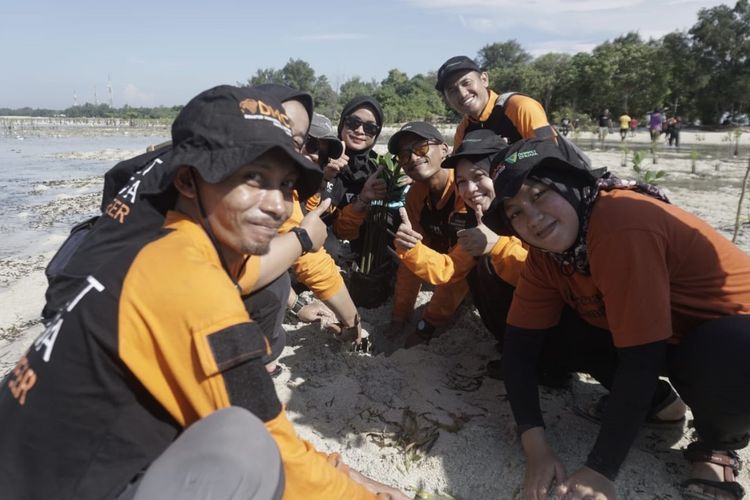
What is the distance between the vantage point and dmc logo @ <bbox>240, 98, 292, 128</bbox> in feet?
4.57

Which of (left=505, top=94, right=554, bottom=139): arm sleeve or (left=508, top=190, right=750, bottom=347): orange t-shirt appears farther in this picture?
(left=505, top=94, right=554, bottom=139): arm sleeve

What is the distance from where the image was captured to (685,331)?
6.40 ft

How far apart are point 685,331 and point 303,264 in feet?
5.85

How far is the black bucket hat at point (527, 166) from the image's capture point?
1805 mm

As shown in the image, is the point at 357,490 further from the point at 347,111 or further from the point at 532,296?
the point at 347,111

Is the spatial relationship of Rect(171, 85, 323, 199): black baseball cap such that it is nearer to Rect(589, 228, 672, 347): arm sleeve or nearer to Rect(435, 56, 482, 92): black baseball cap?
Rect(589, 228, 672, 347): arm sleeve

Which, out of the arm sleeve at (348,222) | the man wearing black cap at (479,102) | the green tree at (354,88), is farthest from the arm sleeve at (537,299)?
the green tree at (354,88)

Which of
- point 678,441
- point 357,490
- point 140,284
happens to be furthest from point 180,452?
point 678,441

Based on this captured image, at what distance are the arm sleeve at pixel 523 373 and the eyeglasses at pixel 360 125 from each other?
2422mm

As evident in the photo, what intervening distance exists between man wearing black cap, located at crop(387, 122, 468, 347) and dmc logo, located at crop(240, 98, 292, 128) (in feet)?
6.13

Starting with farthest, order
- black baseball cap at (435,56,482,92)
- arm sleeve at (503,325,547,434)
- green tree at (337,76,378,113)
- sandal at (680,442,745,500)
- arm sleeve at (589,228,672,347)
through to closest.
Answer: green tree at (337,76,378,113), black baseball cap at (435,56,482,92), arm sleeve at (503,325,547,434), sandal at (680,442,745,500), arm sleeve at (589,228,672,347)

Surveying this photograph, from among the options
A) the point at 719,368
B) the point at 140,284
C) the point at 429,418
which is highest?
the point at 140,284

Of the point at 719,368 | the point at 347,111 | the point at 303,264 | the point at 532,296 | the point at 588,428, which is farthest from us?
the point at 347,111

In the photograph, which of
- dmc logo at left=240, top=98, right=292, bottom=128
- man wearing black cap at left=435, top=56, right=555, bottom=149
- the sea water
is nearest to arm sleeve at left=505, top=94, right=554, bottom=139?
man wearing black cap at left=435, top=56, right=555, bottom=149
